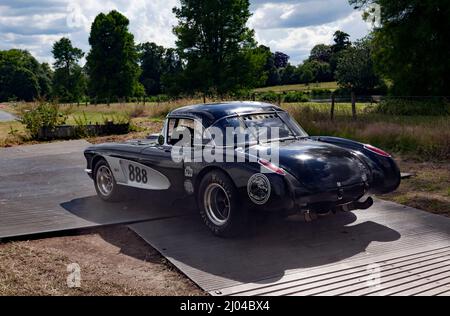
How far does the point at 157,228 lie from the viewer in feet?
19.3

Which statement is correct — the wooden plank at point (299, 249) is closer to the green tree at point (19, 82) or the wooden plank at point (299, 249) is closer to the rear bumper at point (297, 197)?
the rear bumper at point (297, 197)

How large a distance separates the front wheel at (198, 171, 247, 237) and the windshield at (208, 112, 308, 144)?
1.87ft

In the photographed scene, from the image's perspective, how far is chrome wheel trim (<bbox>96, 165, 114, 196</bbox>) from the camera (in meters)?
7.28

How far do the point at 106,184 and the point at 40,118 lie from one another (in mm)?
10751

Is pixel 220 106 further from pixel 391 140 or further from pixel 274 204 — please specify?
pixel 391 140

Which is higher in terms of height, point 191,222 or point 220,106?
point 220,106

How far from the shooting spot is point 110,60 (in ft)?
198

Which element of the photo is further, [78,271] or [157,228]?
[157,228]

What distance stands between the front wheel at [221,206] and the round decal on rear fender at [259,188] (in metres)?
0.19

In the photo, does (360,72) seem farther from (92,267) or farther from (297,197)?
(92,267)

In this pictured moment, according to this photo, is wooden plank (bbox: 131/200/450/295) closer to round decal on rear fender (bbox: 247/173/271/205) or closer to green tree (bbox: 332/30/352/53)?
round decal on rear fender (bbox: 247/173/271/205)

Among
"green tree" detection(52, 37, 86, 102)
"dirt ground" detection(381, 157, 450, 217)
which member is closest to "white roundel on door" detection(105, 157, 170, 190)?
"dirt ground" detection(381, 157, 450, 217)

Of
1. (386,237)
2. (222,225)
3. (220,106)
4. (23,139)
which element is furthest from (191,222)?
(23,139)

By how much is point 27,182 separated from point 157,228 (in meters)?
4.44
